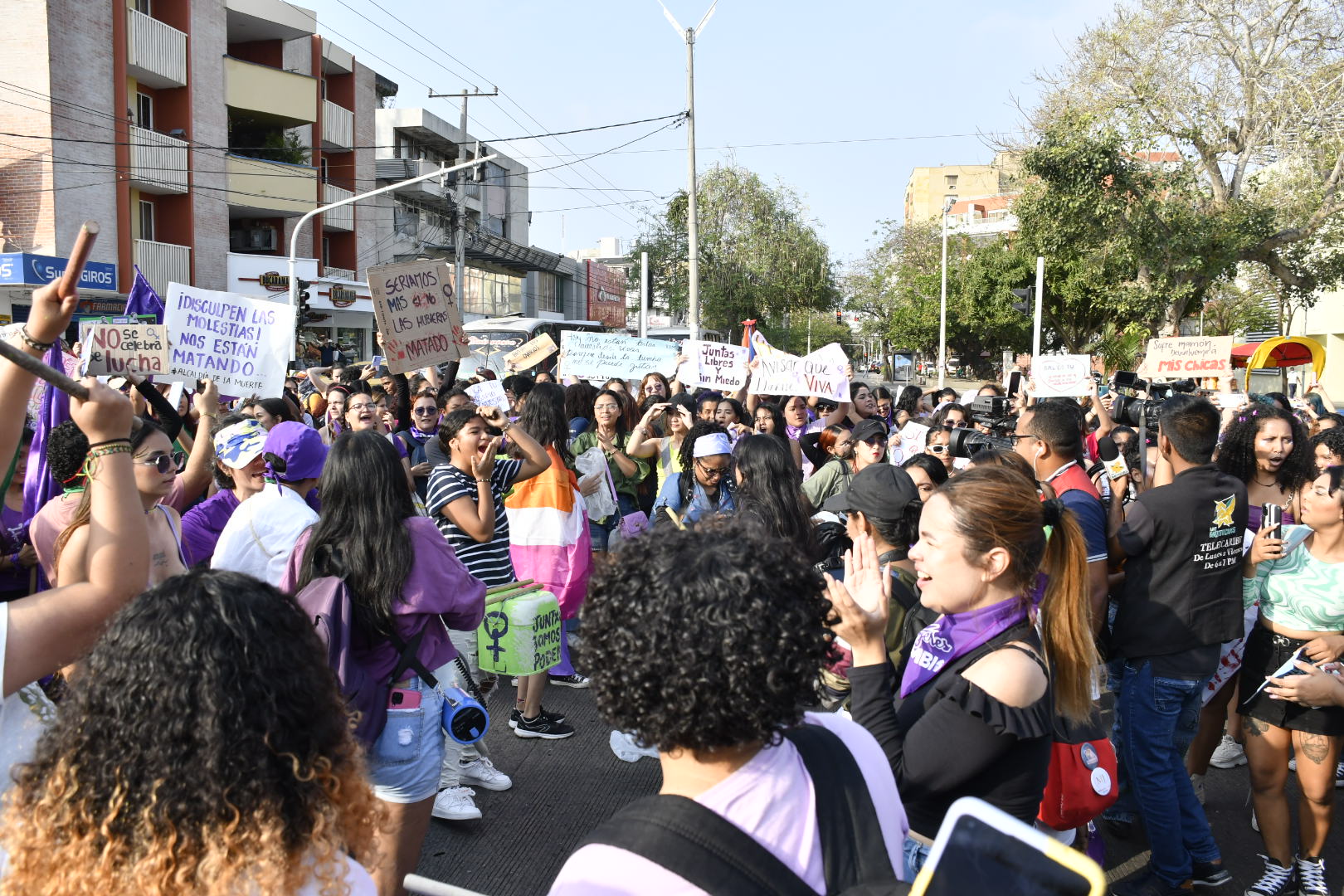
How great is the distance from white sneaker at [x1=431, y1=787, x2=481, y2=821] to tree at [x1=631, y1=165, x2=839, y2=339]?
1279 inches

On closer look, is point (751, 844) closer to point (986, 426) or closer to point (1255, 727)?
point (1255, 727)

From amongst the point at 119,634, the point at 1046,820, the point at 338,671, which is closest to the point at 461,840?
the point at 338,671

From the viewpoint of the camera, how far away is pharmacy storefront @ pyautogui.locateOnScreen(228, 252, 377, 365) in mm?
26703

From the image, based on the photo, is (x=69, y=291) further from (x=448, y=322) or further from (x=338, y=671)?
(x=448, y=322)

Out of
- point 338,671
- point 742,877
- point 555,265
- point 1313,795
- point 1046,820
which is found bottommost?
point 1313,795

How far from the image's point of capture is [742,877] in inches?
56.5

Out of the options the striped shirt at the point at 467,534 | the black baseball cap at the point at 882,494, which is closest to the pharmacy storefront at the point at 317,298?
the striped shirt at the point at 467,534

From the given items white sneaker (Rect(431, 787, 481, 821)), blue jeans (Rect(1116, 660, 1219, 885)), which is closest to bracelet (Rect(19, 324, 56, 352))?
white sneaker (Rect(431, 787, 481, 821))

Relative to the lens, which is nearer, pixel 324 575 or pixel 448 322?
pixel 324 575

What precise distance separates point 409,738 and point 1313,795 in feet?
11.2

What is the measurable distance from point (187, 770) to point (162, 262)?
25.8m

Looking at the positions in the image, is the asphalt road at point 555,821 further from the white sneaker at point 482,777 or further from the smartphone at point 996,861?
the smartphone at point 996,861

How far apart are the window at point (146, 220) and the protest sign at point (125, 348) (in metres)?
20.6

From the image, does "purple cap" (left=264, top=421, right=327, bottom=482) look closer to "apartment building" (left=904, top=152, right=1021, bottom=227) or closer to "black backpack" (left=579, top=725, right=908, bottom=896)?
"black backpack" (left=579, top=725, right=908, bottom=896)
